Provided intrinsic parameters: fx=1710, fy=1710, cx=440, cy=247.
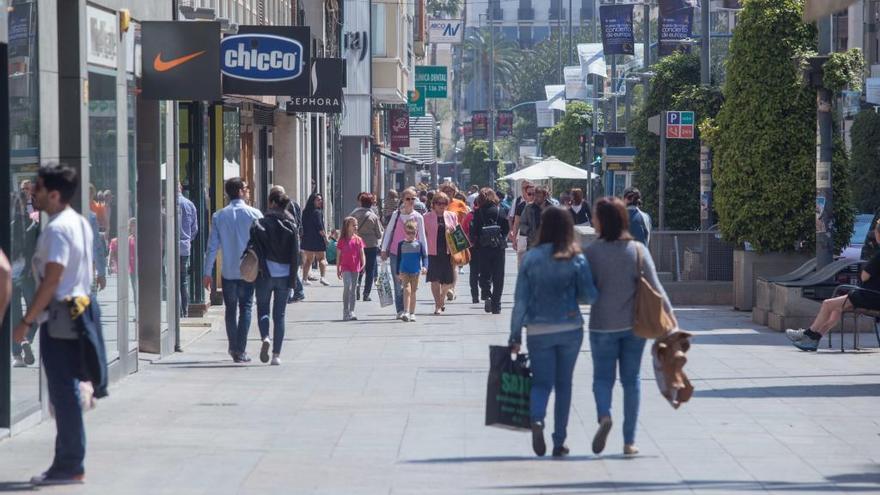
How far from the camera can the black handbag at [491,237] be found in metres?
23.6

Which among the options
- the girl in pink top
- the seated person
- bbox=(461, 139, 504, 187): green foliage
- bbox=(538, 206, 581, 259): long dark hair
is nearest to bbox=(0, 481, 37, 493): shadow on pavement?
bbox=(538, 206, 581, 259): long dark hair

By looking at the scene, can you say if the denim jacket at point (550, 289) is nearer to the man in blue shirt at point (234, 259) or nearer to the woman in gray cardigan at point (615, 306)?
the woman in gray cardigan at point (615, 306)

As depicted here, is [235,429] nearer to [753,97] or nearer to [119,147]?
[119,147]

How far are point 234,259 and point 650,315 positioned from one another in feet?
22.9

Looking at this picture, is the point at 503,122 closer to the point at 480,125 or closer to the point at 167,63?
the point at 480,125

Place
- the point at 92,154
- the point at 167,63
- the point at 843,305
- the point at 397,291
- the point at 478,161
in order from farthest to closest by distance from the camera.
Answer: the point at 478,161 < the point at 397,291 < the point at 843,305 < the point at 167,63 < the point at 92,154

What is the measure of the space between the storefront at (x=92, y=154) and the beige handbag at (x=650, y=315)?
391 centimetres

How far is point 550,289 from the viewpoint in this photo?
33.5ft

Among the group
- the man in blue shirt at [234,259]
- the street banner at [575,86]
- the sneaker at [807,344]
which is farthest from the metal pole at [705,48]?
the street banner at [575,86]

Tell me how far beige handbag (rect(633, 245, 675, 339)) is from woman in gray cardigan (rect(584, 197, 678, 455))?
51 millimetres

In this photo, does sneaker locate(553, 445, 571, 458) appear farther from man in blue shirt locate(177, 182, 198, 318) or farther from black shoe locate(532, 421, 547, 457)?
man in blue shirt locate(177, 182, 198, 318)

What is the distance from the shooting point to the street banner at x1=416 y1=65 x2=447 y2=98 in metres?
69.6

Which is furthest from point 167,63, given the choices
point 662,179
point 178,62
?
point 662,179

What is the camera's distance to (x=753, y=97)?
883 inches
